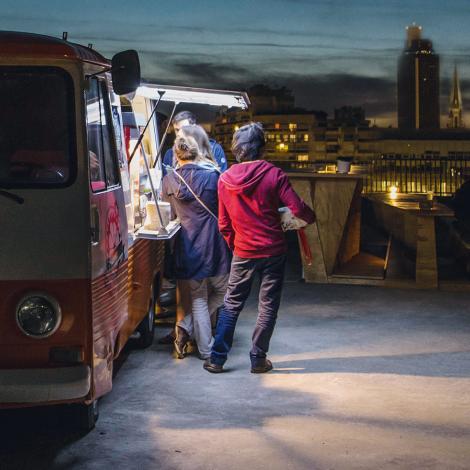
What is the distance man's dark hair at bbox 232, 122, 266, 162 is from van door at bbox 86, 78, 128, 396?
1402 millimetres

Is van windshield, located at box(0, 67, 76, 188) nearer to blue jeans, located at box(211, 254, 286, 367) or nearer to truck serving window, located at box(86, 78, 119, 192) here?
truck serving window, located at box(86, 78, 119, 192)

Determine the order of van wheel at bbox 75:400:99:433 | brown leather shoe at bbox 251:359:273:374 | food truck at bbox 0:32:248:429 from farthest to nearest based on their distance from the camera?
brown leather shoe at bbox 251:359:273:374
van wheel at bbox 75:400:99:433
food truck at bbox 0:32:248:429

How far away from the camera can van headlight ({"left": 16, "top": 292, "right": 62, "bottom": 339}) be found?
523 cm

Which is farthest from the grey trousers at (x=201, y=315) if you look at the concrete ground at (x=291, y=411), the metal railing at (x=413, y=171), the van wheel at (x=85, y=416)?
the metal railing at (x=413, y=171)

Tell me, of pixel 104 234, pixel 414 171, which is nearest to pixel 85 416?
pixel 104 234

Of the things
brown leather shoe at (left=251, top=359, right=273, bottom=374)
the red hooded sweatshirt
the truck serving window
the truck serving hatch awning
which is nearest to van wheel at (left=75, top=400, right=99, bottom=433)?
the truck serving window

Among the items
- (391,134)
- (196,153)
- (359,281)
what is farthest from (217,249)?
(391,134)

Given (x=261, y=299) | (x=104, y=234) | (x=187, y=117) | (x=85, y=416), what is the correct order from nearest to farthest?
→ (x=104, y=234), (x=85, y=416), (x=261, y=299), (x=187, y=117)

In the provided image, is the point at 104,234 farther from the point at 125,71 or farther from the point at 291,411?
the point at 291,411

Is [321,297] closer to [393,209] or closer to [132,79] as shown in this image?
[393,209]

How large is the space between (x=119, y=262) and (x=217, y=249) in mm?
1952

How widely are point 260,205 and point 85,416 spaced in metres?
2.29

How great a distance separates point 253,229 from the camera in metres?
7.41

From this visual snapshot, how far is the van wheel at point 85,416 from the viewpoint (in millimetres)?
5879
